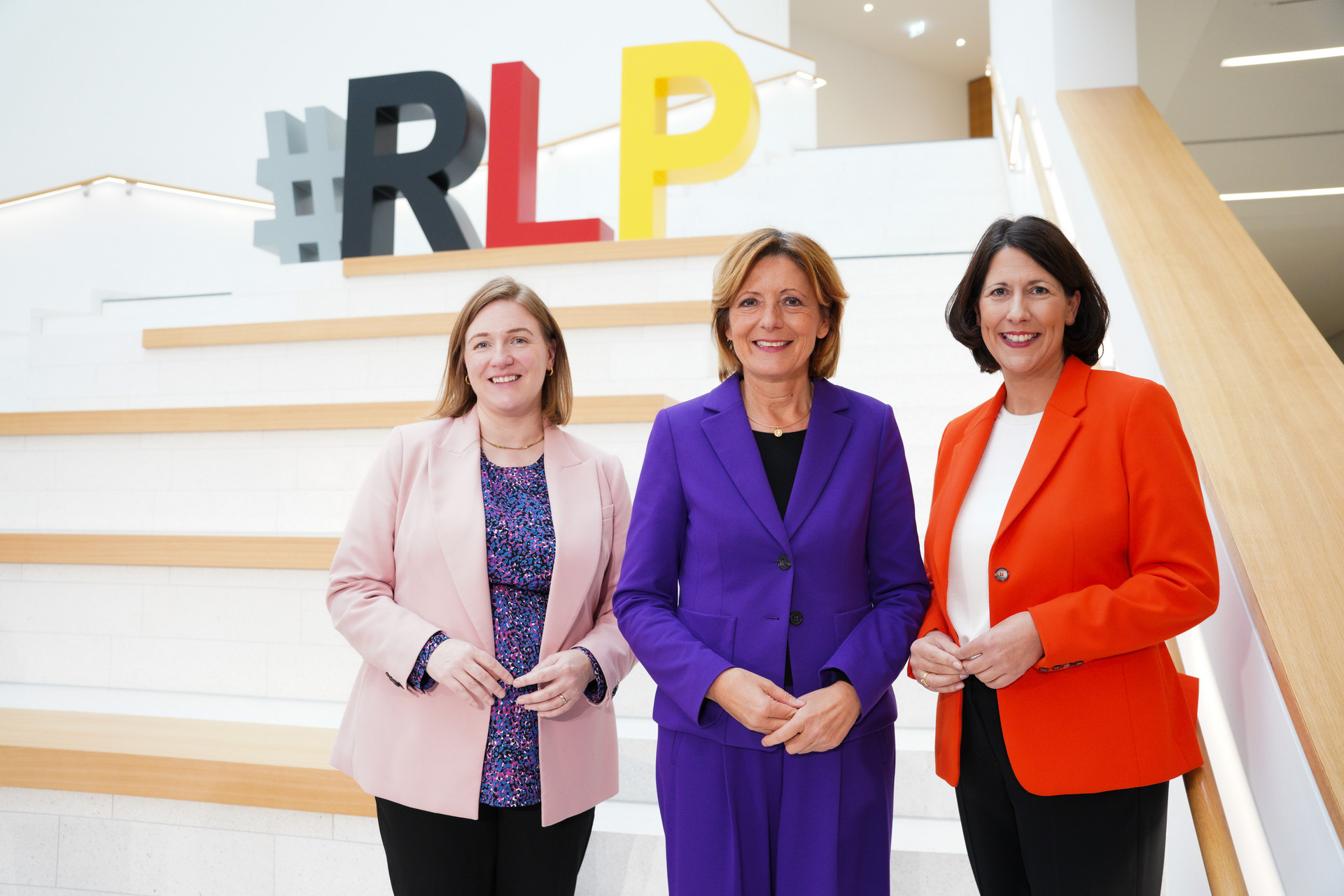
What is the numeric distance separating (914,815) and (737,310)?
54.3 inches

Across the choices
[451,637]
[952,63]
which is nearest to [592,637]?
[451,637]

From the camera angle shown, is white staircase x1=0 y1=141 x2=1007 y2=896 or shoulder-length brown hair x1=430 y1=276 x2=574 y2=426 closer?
shoulder-length brown hair x1=430 y1=276 x2=574 y2=426

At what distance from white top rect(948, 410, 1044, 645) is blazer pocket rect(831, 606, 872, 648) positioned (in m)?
0.16

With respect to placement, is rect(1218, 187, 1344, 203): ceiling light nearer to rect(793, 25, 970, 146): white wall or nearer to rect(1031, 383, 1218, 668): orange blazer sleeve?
rect(1031, 383, 1218, 668): orange blazer sleeve

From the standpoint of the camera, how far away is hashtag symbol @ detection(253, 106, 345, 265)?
15.6 feet

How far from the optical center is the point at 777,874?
4.21ft

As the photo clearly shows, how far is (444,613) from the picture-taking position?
4.97 ft

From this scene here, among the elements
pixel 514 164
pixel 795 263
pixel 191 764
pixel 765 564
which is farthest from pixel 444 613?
pixel 514 164

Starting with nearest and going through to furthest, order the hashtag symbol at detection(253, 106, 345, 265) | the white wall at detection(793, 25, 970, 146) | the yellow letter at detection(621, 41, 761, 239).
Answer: the yellow letter at detection(621, 41, 761, 239)
the hashtag symbol at detection(253, 106, 345, 265)
the white wall at detection(793, 25, 970, 146)

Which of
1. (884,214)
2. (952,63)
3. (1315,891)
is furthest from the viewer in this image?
(952,63)

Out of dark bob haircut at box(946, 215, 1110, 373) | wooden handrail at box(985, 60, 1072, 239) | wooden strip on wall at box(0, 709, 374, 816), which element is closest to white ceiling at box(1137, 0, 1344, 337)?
wooden handrail at box(985, 60, 1072, 239)

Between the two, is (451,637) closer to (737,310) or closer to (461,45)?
(737,310)

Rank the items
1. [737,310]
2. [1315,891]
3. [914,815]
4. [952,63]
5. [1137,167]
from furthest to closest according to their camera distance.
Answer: [952,63] < [1137,167] < [914,815] < [737,310] < [1315,891]

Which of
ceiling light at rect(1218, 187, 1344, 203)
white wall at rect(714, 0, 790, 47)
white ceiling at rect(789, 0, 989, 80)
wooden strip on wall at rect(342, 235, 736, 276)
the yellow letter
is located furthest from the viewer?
white ceiling at rect(789, 0, 989, 80)
